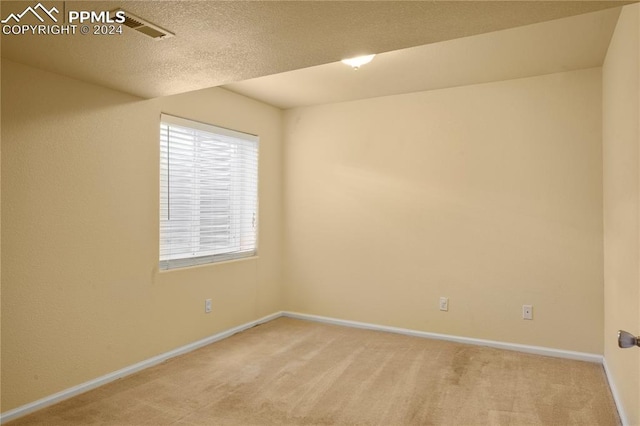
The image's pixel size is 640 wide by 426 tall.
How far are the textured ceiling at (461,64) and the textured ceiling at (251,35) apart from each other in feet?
3.18

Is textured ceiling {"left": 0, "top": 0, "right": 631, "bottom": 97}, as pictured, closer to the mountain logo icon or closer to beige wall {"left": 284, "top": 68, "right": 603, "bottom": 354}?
the mountain logo icon

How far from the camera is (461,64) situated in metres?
3.29

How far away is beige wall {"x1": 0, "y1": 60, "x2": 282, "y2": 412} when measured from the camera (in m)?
2.46

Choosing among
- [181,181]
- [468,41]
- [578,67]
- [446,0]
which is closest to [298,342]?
[181,181]

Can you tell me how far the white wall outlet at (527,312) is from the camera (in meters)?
3.59

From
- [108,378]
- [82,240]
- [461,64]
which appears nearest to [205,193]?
[82,240]

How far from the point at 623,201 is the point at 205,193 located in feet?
10.4

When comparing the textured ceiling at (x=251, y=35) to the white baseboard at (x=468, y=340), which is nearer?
the textured ceiling at (x=251, y=35)

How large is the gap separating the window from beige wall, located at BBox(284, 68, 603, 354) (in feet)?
2.17

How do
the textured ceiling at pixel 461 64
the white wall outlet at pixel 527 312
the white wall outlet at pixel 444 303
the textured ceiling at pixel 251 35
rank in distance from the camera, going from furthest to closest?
the white wall outlet at pixel 444 303 < the white wall outlet at pixel 527 312 < the textured ceiling at pixel 461 64 < the textured ceiling at pixel 251 35

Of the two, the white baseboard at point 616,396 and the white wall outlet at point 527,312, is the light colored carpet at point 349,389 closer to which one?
the white baseboard at point 616,396

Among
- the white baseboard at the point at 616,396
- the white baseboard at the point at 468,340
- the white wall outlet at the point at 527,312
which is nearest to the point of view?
the white baseboard at the point at 616,396

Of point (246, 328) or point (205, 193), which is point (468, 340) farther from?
point (205, 193)

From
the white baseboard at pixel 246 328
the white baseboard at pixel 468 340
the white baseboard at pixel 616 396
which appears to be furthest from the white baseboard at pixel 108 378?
the white baseboard at pixel 616 396
